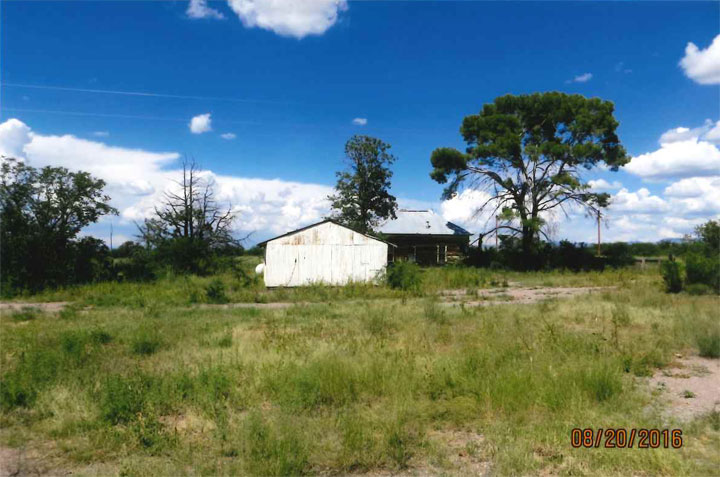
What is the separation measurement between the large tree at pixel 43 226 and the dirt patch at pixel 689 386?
2607cm

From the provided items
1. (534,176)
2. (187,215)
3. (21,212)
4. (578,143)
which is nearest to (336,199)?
(187,215)

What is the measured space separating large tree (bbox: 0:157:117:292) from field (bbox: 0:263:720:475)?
15.0 metres

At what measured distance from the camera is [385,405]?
572cm

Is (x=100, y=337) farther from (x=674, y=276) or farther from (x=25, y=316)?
(x=674, y=276)

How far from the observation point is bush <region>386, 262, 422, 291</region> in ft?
70.3

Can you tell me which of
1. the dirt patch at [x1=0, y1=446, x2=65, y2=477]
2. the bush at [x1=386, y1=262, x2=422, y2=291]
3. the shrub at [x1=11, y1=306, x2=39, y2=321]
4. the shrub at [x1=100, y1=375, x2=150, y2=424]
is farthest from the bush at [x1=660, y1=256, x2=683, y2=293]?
the shrub at [x1=11, y1=306, x2=39, y2=321]

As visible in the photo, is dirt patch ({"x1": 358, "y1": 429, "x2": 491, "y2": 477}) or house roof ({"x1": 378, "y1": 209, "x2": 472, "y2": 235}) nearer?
dirt patch ({"x1": 358, "y1": 429, "x2": 491, "y2": 477})

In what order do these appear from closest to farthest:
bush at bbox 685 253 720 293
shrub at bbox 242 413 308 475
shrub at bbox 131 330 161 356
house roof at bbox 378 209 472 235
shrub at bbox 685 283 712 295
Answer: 1. shrub at bbox 242 413 308 475
2. shrub at bbox 131 330 161 356
3. shrub at bbox 685 283 712 295
4. bush at bbox 685 253 720 293
5. house roof at bbox 378 209 472 235

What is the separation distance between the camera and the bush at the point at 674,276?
18578 millimetres

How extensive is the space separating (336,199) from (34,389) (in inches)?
1282

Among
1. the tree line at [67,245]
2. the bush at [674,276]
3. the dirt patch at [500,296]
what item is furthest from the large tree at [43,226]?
the bush at [674,276]

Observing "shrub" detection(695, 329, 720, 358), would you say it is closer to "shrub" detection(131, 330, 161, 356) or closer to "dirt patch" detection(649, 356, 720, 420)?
"dirt patch" detection(649, 356, 720, 420)

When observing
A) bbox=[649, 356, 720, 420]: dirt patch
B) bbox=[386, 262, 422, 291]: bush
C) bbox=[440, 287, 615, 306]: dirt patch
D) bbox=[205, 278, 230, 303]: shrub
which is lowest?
bbox=[649, 356, 720, 420]: dirt patch

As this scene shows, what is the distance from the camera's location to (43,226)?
24266mm
